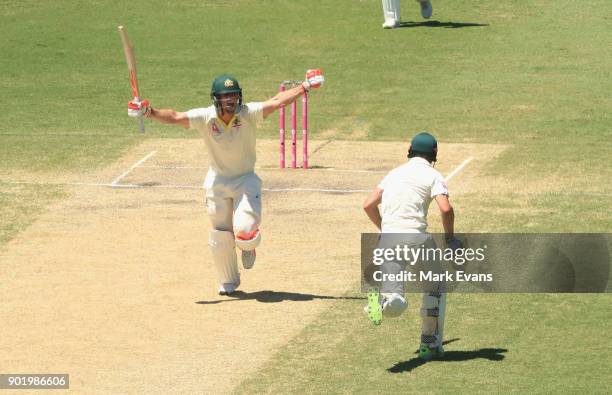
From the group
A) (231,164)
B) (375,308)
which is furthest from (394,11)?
(375,308)

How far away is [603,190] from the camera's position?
66.3ft

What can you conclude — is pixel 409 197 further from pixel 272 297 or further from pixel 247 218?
pixel 272 297

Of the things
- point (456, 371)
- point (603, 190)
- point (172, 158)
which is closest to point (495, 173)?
point (603, 190)

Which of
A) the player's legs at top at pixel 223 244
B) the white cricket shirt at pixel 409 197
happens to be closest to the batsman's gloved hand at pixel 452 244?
the white cricket shirt at pixel 409 197

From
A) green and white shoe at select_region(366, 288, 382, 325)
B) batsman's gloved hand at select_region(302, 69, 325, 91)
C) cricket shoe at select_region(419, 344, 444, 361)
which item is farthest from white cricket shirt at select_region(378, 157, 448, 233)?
batsman's gloved hand at select_region(302, 69, 325, 91)

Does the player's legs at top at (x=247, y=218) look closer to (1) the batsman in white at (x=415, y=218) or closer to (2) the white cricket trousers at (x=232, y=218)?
(2) the white cricket trousers at (x=232, y=218)

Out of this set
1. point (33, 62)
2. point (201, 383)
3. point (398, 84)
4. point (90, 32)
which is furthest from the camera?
point (90, 32)

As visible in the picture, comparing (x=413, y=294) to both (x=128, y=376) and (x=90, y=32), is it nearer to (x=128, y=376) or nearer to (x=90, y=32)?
(x=128, y=376)

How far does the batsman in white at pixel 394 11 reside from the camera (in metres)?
32.3

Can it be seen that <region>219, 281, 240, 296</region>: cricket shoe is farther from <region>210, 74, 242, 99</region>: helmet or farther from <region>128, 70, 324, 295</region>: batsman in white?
<region>210, 74, 242, 99</region>: helmet

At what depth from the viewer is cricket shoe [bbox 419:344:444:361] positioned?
43.2 ft

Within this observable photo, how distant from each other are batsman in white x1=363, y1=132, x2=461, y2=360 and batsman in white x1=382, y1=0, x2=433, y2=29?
19.4 meters

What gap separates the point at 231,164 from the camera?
1580cm

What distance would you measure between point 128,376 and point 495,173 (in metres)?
9.83
